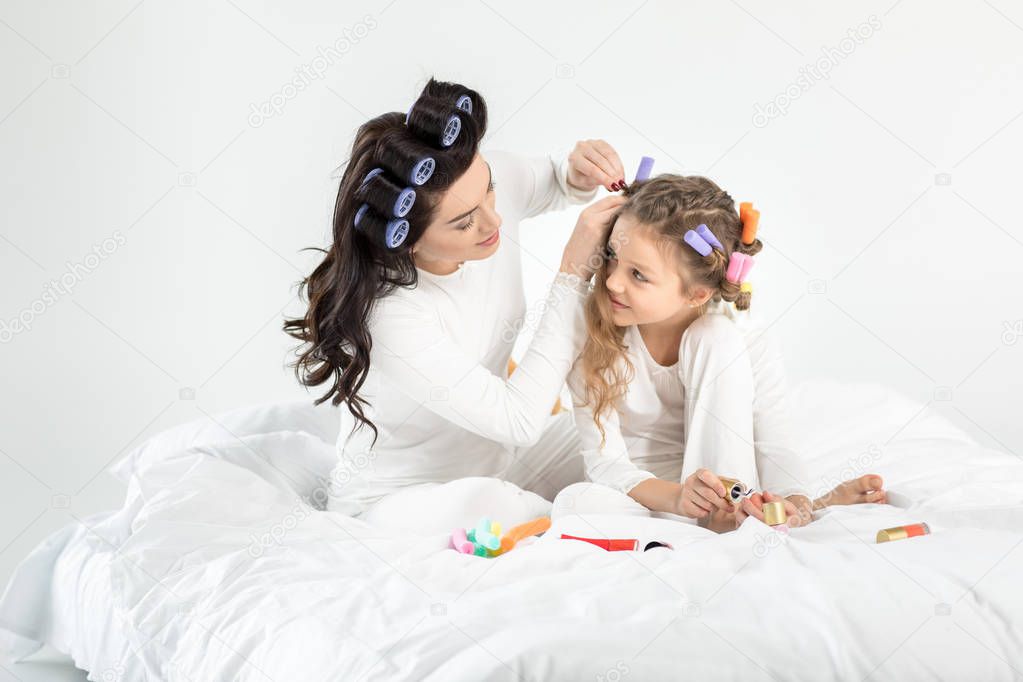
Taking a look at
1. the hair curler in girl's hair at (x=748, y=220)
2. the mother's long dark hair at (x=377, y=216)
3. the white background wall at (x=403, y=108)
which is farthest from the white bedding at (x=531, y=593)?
the white background wall at (x=403, y=108)

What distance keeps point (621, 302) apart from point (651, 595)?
0.79m

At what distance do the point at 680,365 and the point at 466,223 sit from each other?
1.76 feet

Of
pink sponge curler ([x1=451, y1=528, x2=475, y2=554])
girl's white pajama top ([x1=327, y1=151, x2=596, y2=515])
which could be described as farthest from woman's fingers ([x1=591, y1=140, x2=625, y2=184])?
pink sponge curler ([x1=451, y1=528, x2=475, y2=554])

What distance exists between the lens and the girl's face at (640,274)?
2.26 metres

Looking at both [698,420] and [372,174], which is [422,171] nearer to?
[372,174]

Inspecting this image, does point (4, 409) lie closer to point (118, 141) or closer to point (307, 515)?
point (118, 141)

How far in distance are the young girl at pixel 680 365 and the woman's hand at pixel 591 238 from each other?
0.02 meters

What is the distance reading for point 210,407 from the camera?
3922mm

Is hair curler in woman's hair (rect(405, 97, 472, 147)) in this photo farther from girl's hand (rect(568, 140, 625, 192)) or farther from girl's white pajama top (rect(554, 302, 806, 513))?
girl's white pajama top (rect(554, 302, 806, 513))

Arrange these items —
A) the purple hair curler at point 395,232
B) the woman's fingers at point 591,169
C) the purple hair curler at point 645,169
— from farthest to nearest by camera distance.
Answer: the woman's fingers at point 591,169, the purple hair curler at point 645,169, the purple hair curler at point 395,232

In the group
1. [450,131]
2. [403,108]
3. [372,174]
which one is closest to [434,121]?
[450,131]

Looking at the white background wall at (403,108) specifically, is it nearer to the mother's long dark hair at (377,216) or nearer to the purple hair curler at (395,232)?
the mother's long dark hair at (377,216)

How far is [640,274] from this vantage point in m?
2.27

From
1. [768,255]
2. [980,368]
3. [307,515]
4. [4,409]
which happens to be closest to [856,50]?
[768,255]
